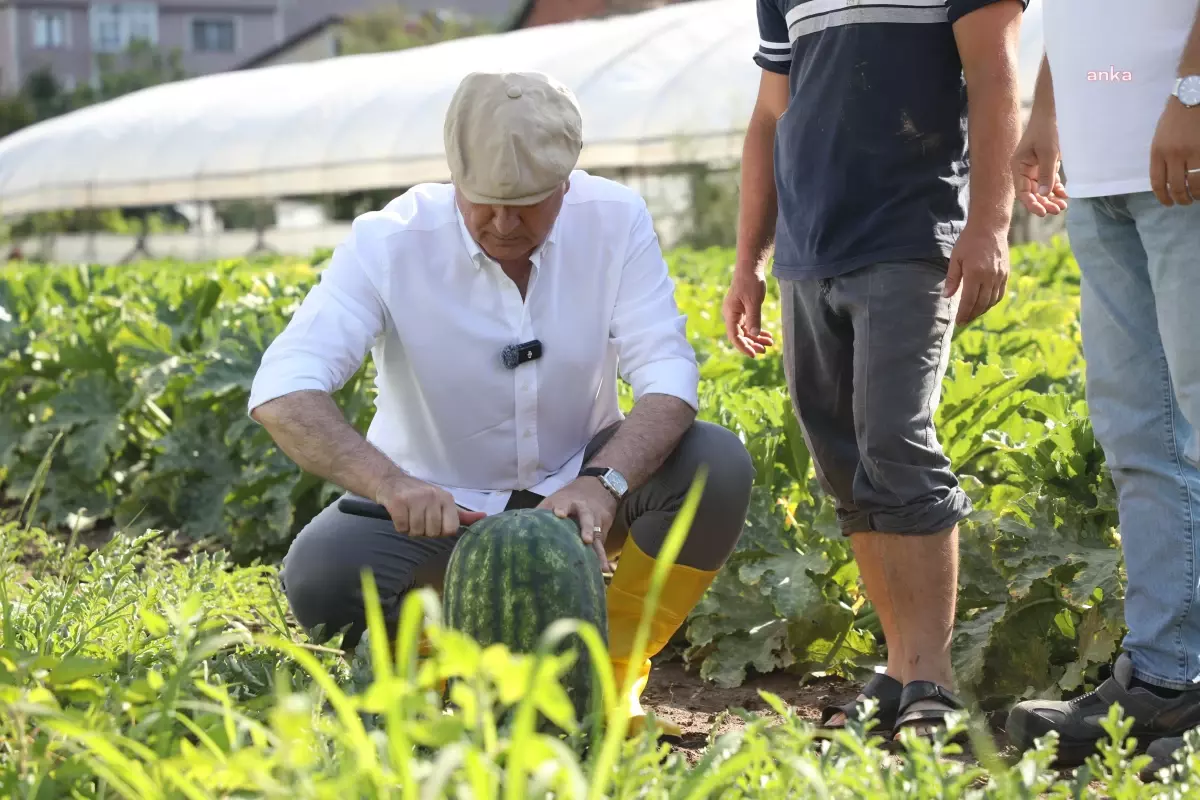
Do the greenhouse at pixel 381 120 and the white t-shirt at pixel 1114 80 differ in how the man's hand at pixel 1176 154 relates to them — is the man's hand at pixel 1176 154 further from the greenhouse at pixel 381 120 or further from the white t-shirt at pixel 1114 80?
the greenhouse at pixel 381 120

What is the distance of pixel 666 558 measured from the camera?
5.70 feet

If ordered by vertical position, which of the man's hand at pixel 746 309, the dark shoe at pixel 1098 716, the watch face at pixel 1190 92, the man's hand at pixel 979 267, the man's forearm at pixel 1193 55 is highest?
the man's forearm at pixel 1193 55

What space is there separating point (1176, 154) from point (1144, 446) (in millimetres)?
609

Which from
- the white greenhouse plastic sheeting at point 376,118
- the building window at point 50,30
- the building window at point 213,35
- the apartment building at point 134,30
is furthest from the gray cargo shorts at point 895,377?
the building window at point 50,30

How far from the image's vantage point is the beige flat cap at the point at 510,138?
3.10 m

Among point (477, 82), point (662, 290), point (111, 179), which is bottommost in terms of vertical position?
point (111, 179)

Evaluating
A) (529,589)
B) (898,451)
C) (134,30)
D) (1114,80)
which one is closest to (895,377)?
(898,451)

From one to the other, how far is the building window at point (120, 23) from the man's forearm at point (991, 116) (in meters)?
70.1

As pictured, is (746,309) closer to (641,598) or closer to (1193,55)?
(641,598)

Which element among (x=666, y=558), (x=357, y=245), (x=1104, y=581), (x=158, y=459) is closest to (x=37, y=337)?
(x=158, y=459)

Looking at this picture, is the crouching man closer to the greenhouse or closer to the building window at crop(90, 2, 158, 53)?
the greenhouse

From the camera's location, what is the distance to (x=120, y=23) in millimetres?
68938

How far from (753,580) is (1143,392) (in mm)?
1138

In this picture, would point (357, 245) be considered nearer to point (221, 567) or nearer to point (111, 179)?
point (221, 567)
